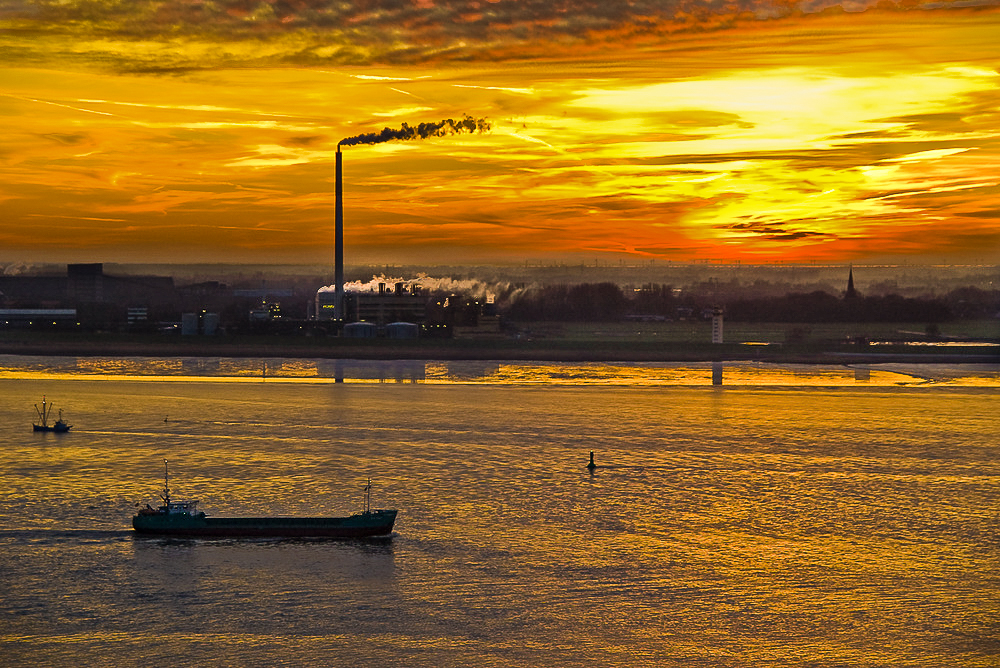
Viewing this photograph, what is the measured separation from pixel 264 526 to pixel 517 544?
10459 millimetres

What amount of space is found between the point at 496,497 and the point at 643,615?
17.8 m

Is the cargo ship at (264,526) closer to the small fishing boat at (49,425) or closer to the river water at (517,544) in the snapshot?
the river water at (517,544)

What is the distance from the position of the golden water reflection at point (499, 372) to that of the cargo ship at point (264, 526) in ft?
252

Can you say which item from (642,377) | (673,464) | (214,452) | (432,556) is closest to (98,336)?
(642,377)

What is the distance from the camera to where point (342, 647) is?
26906 millimetres

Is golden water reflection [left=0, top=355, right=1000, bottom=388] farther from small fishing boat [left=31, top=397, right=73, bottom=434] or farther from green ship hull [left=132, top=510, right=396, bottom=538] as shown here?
green ship hull [left=132, top=510, right=396, bottom=538]

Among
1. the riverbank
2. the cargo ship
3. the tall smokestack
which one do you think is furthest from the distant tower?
the cargo ship

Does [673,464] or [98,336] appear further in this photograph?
[98,336]

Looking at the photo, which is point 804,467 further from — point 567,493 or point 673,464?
point 567,493

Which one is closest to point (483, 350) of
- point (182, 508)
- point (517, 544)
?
point (182, 508)

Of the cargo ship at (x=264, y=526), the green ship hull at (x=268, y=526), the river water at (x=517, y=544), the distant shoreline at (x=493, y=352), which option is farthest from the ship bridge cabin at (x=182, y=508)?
the distant shoreline at (x=493, y=352)

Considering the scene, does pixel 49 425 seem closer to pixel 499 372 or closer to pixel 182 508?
pixel 182 508

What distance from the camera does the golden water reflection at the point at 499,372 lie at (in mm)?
122688

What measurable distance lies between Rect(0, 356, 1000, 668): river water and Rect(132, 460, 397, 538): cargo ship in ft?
2.32
